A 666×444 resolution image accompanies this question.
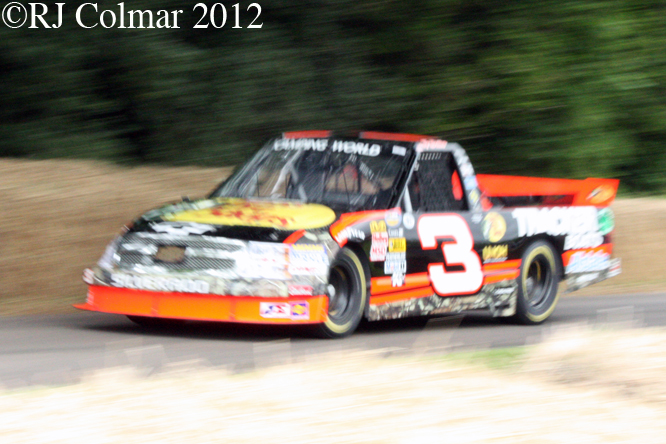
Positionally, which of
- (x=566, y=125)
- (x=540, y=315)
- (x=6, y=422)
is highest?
(x=566, y=125)

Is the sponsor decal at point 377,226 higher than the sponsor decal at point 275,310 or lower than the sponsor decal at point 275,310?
higher

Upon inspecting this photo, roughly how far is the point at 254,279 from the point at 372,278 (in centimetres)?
108

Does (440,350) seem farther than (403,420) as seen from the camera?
Yes

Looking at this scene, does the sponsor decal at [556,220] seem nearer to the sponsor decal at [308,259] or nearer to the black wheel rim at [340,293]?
the black wheel rim at [340,293]

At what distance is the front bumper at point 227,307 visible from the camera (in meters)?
7.39

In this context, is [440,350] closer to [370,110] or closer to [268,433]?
[268,433]

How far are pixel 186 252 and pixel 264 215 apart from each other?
0.66 m

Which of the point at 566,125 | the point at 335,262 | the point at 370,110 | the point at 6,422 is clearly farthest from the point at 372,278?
the point at 566,125

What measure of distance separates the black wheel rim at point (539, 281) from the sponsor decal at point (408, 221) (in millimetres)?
1991

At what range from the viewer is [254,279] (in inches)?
292

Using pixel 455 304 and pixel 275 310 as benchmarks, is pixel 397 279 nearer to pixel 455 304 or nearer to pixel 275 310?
pixel 455 304

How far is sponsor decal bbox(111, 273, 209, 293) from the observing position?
7434 millimetres

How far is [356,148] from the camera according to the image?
8922 millimetres

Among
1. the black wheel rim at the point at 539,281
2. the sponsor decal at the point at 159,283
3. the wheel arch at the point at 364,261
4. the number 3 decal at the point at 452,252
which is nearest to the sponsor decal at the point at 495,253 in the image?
the number 3 decal at the point at 452,252
